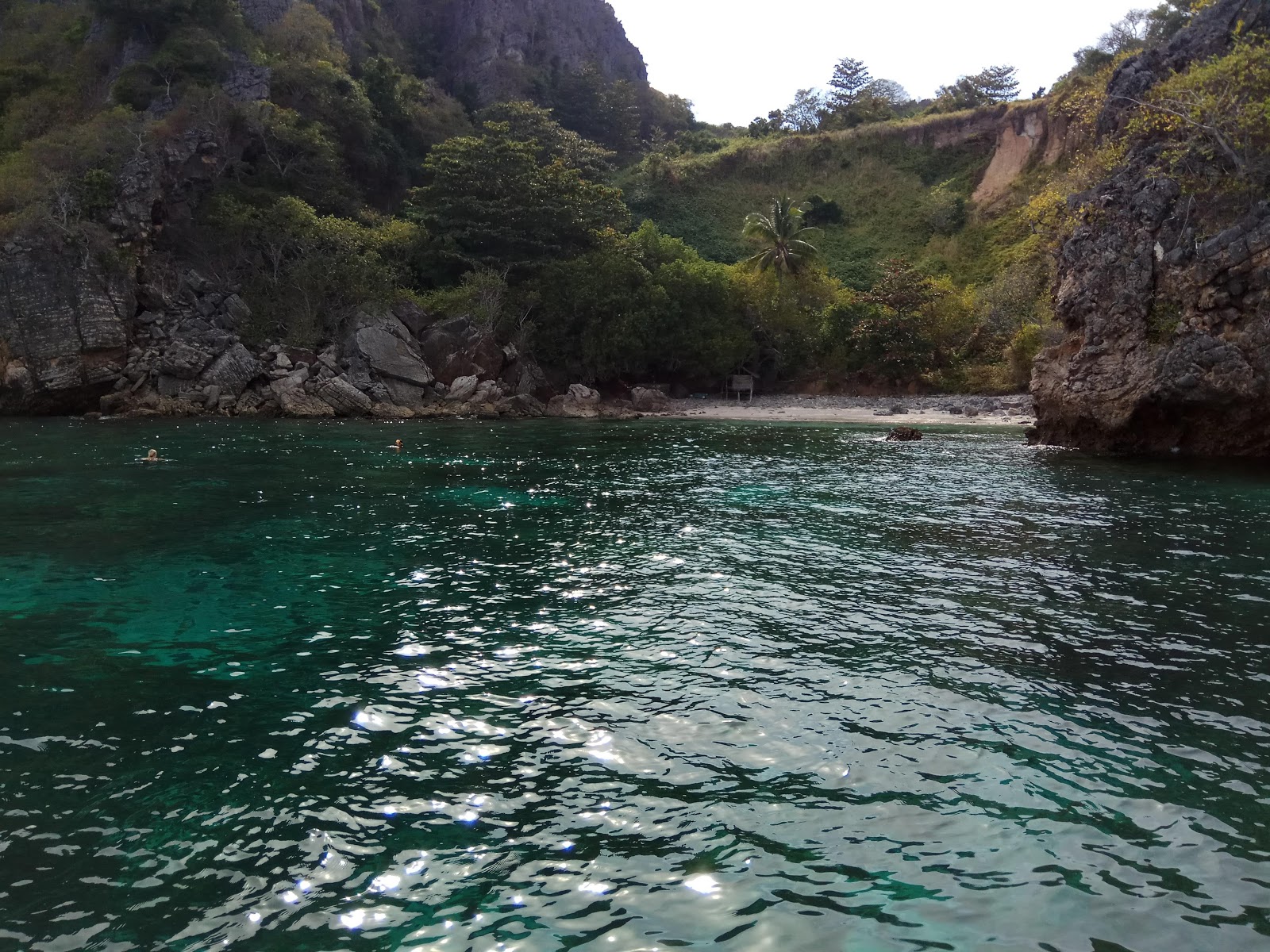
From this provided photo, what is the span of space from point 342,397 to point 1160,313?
1735 inches

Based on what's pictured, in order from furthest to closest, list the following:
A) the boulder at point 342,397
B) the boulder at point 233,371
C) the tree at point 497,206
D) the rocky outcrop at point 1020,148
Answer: the rocky outcrop at point 1020,148 → the tree at point 497,206 → the boulder at point 342,397 → the boulder at point 233,371

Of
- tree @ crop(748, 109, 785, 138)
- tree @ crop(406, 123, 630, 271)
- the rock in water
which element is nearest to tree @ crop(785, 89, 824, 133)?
tree @ crop(748, 109, 785, 138)

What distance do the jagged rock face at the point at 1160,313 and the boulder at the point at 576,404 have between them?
99.4ft

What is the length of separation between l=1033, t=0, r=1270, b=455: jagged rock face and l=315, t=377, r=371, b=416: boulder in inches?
1535

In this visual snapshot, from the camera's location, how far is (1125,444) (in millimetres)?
32312

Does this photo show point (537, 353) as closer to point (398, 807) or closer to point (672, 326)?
point (672, 326)

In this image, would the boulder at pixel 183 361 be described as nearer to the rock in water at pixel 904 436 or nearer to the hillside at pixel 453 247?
the hillside at pixel 453 247

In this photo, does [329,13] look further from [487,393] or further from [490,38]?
[487,393]

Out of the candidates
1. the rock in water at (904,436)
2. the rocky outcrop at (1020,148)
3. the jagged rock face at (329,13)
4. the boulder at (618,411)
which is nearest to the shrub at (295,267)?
the boulder at (618,411)

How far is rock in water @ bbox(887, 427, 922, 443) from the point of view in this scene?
3984cm

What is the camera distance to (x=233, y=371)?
50.0m

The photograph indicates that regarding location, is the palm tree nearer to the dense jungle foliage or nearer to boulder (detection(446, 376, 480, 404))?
the dense jungle foliage

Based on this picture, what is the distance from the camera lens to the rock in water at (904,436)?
39.8 m

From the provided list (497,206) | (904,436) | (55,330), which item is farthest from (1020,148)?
(55,330)
